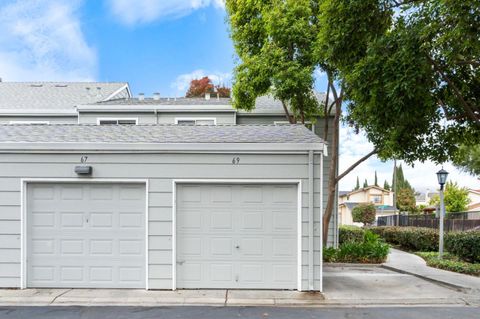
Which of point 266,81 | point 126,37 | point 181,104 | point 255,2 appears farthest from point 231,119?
point 126,37

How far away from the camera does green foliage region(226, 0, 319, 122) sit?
1245cm

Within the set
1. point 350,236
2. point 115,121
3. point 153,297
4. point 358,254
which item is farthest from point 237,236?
point 115,121

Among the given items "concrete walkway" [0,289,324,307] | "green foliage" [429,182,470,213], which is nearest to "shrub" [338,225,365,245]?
"concrete walkway" [0,289,324,307]

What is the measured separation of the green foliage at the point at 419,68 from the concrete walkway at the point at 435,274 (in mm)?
3416

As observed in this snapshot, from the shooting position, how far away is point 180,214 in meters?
8.19

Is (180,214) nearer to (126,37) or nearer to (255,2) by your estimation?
(255,2)

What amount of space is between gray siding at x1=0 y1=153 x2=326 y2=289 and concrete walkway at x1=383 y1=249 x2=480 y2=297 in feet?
12.3

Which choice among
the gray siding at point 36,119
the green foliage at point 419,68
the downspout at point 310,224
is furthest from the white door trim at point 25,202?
the gray siding at point 36,119

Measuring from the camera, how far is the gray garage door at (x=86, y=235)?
8.08m

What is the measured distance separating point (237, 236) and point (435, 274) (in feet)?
18.6

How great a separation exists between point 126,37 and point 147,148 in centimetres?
1535

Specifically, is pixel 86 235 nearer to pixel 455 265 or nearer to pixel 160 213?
pixel 160 213

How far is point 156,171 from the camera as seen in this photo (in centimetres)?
818

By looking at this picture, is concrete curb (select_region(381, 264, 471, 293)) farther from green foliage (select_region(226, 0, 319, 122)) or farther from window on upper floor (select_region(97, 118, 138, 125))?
window on upper floor (select_region(97, 118, 138, 125))
